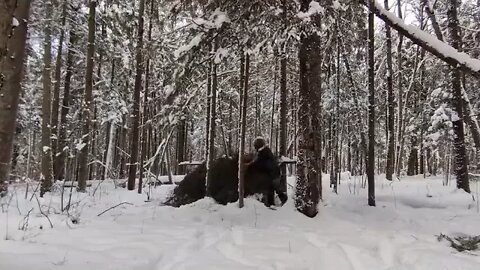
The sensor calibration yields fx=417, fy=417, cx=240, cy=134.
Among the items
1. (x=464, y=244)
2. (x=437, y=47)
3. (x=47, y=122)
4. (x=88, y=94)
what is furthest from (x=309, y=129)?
(x=47, y=122)

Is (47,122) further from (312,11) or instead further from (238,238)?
(312,11)

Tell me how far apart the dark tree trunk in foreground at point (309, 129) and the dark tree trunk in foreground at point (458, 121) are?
5.75 meters

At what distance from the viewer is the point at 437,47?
21.4ft

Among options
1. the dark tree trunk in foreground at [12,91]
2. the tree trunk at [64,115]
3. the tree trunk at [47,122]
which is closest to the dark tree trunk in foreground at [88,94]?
the tree trunk at [47,122]

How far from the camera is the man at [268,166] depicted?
1002 centimetres

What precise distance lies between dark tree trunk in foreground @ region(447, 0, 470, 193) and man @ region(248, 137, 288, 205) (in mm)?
5310

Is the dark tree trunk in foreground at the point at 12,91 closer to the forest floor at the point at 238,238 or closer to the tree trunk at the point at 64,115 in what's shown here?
the forest floor at the point at 238,238

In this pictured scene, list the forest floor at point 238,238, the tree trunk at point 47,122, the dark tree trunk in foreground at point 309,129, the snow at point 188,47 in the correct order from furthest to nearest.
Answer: the tree trunk at point 47,122, the dark tree trunk in foreground at point 309,129, the snow at point 188,47, the forest floor at point 238,238

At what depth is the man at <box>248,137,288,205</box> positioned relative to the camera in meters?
10.0

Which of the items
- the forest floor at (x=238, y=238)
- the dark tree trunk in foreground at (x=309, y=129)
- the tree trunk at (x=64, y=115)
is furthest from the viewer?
the tree trunk at (x=64, y=115)

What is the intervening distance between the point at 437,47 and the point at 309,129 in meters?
2.60

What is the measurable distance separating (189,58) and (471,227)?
236 inches

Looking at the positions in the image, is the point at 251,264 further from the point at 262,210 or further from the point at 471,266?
the point at 262,210

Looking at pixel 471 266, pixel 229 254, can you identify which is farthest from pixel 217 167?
pixel 471 266
